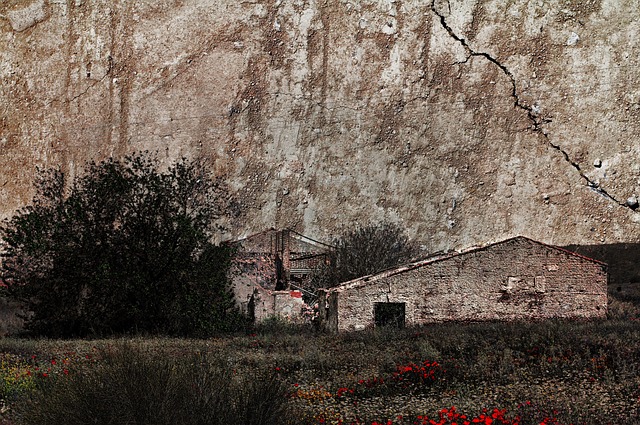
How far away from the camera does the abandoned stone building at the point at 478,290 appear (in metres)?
18.0

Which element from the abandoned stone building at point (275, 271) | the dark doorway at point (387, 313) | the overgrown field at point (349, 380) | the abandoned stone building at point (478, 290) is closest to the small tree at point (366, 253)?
the abandoned stone building at point (275, 271)

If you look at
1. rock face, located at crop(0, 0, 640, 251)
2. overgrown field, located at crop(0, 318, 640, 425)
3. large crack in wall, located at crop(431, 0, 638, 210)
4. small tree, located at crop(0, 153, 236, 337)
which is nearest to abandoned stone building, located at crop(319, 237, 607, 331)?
overgrown field, located at crop(0, 318, 640, 425)

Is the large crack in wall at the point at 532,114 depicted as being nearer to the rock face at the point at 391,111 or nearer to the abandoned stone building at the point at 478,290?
the rock face at the point at 391,111

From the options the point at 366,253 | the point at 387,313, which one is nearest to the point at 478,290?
the point at 387,313

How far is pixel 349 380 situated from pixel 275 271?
14055mm

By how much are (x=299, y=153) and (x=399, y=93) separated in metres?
4.16

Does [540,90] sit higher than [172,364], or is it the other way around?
[540,90]

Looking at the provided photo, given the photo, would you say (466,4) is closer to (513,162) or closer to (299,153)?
(513,162)

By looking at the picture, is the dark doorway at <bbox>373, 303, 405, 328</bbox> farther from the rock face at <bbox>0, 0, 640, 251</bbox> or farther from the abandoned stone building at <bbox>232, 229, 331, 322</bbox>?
the rock face at <bbox>0, 0, 640, 251</bbox>

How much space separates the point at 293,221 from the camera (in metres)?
28.7

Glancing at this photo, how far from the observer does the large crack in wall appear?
2767cm

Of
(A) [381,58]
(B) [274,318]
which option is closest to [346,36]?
(A) [381,58]

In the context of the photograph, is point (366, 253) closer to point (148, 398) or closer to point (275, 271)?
point (275, 271)

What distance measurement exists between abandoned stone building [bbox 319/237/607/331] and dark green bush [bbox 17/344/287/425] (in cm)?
1161
